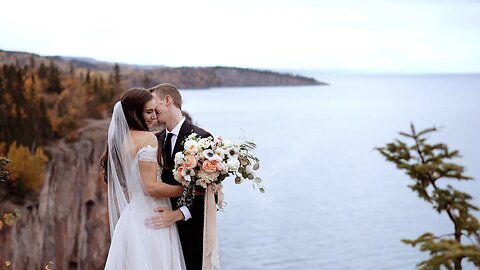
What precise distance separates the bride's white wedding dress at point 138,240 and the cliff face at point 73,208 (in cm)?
2936

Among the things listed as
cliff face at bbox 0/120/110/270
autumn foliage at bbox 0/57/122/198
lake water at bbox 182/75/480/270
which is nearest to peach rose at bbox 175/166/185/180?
autumn foliage at bbox 0/57/122/198

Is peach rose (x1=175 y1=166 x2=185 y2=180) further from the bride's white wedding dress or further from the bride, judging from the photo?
the bride's white wedding dress

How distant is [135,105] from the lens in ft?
12.1

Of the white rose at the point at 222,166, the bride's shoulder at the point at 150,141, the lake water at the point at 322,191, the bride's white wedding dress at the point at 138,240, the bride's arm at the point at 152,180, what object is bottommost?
the lake water at the point at 322,191

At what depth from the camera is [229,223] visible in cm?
5828

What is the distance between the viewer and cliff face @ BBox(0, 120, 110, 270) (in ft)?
109

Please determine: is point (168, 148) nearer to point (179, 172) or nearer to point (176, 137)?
point (176, 137)

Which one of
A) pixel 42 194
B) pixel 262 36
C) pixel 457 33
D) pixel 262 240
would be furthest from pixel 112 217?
pixel 457 33

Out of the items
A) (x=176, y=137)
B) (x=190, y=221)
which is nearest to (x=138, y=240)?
(x=190, y=221)

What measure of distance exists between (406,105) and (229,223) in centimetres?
8176

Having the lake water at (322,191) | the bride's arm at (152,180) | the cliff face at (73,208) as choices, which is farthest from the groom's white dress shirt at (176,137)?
the lake water at (322,191)

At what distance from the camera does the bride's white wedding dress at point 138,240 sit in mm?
3824

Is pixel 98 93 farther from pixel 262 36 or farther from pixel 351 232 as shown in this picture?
pixel 262 36

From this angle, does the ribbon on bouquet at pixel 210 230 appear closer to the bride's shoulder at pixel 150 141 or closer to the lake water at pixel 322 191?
the bride's shoulder at pixel 150 141
